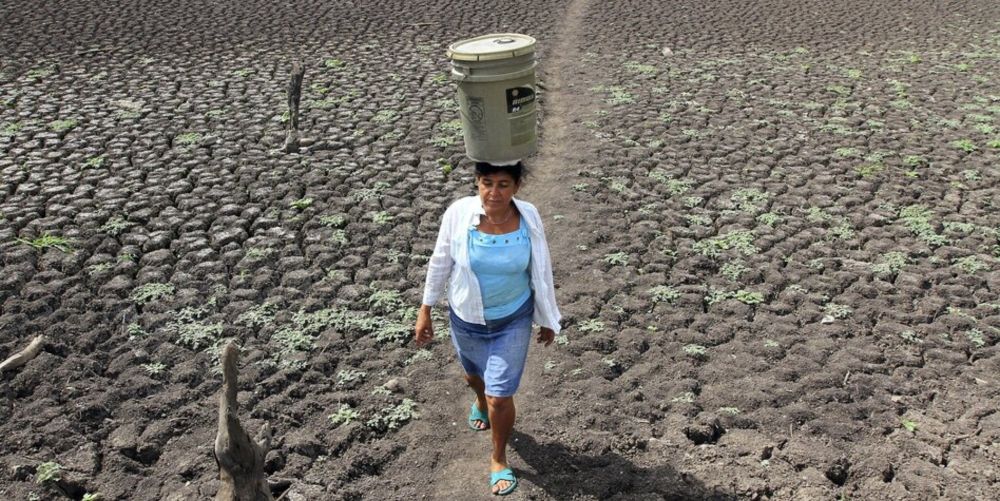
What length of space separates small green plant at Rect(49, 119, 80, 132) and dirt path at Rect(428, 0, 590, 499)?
498cm

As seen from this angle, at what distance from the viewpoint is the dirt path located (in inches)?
172

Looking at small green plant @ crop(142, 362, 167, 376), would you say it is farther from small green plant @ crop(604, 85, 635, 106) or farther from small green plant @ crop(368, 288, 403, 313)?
small green plant @ crop(604, 85, 635, 106)

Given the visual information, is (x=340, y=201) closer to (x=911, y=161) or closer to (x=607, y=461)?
(x=607, y=461)

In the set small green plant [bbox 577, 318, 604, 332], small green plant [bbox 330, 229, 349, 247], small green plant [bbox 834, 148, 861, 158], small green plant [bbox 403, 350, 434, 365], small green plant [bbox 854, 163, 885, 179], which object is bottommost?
small green plant [bbox 834, 148, 861, 158]

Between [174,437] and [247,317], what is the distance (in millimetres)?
1254

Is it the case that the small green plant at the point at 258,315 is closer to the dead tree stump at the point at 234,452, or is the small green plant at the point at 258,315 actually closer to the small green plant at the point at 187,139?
the dead tree stump at the point at 234,452

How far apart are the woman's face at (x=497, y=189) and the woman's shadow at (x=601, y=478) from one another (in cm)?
147

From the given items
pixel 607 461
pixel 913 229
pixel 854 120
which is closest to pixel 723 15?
pixel 854 120

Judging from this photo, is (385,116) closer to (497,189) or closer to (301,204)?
(301,204)

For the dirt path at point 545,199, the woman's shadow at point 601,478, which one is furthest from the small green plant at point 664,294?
the woman's shadow at point 601,478

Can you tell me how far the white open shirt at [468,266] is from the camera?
12.9ft

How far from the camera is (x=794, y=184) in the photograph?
7.88 m

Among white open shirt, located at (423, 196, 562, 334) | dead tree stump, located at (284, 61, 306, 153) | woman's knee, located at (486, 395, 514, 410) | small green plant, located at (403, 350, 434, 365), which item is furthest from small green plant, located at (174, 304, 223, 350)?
dead tree stump, located at (284, 61, 306, 153)

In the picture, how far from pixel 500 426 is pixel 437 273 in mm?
Result: 799
